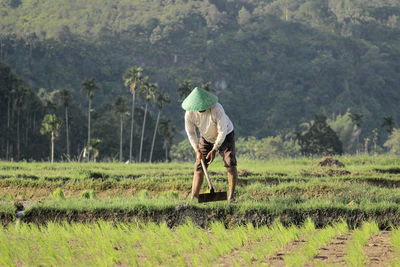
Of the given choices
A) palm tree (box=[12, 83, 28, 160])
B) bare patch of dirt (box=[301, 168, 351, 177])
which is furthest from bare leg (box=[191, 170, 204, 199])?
palm tree (box=[12, 83, 28, 160])

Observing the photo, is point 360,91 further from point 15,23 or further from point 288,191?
point 288,191

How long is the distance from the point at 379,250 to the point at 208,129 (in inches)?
143

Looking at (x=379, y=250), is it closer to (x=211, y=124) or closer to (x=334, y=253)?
(x=334, y=253)

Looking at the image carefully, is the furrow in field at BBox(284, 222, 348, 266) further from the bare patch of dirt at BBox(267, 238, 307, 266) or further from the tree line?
the tree line

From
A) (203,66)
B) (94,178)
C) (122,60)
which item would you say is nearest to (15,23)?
(122,60)

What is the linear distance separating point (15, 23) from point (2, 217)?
18052 centimetres

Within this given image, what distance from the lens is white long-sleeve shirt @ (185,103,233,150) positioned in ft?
31.6

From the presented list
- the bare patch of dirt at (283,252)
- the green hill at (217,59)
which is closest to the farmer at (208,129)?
the bare patch of dirt at (283,252)

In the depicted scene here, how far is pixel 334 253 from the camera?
22.7ft

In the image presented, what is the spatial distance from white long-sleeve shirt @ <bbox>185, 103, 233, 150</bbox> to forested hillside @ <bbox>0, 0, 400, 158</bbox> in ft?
371

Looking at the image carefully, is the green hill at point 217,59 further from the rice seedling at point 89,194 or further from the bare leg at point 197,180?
the bare leg at point 197,180

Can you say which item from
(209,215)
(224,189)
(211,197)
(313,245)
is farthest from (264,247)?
(224,189)

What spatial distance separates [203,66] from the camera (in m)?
178

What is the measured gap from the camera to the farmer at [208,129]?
9508mm
